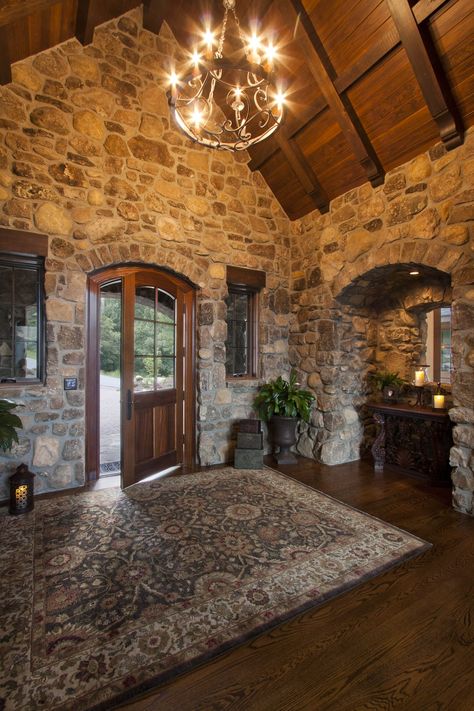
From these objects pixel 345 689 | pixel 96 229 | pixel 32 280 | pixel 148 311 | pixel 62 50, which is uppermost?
pixel 62 50

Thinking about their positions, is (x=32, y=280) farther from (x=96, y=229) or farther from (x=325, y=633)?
(x=325, y=633)

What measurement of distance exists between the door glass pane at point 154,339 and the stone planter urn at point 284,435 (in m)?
1.34

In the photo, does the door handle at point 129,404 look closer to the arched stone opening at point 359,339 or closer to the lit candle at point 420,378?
the arched stone opening at point 359,339

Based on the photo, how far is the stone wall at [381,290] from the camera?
2.90m

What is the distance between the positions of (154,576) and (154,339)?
238 cm

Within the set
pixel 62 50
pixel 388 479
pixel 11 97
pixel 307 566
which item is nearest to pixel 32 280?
pixel 11 97

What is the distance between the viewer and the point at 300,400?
407cm

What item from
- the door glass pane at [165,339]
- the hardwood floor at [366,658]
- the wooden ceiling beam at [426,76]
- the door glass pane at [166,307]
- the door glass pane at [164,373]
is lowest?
the hardwood floor at [366,658]

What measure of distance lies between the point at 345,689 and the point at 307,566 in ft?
2.43

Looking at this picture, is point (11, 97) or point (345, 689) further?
point (11, 97)

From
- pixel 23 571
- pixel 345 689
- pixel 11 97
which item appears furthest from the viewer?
pixel 11 97

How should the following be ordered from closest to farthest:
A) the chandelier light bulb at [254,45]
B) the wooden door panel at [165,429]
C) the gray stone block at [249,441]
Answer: the chandelier light bulb at [254,45]
the wooden door panel at [165,429]
the gray stone block at [249,441]

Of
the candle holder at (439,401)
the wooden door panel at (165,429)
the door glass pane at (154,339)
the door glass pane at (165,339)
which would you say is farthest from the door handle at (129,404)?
the candle holder at (439,401)

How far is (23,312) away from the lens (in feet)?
10.8
